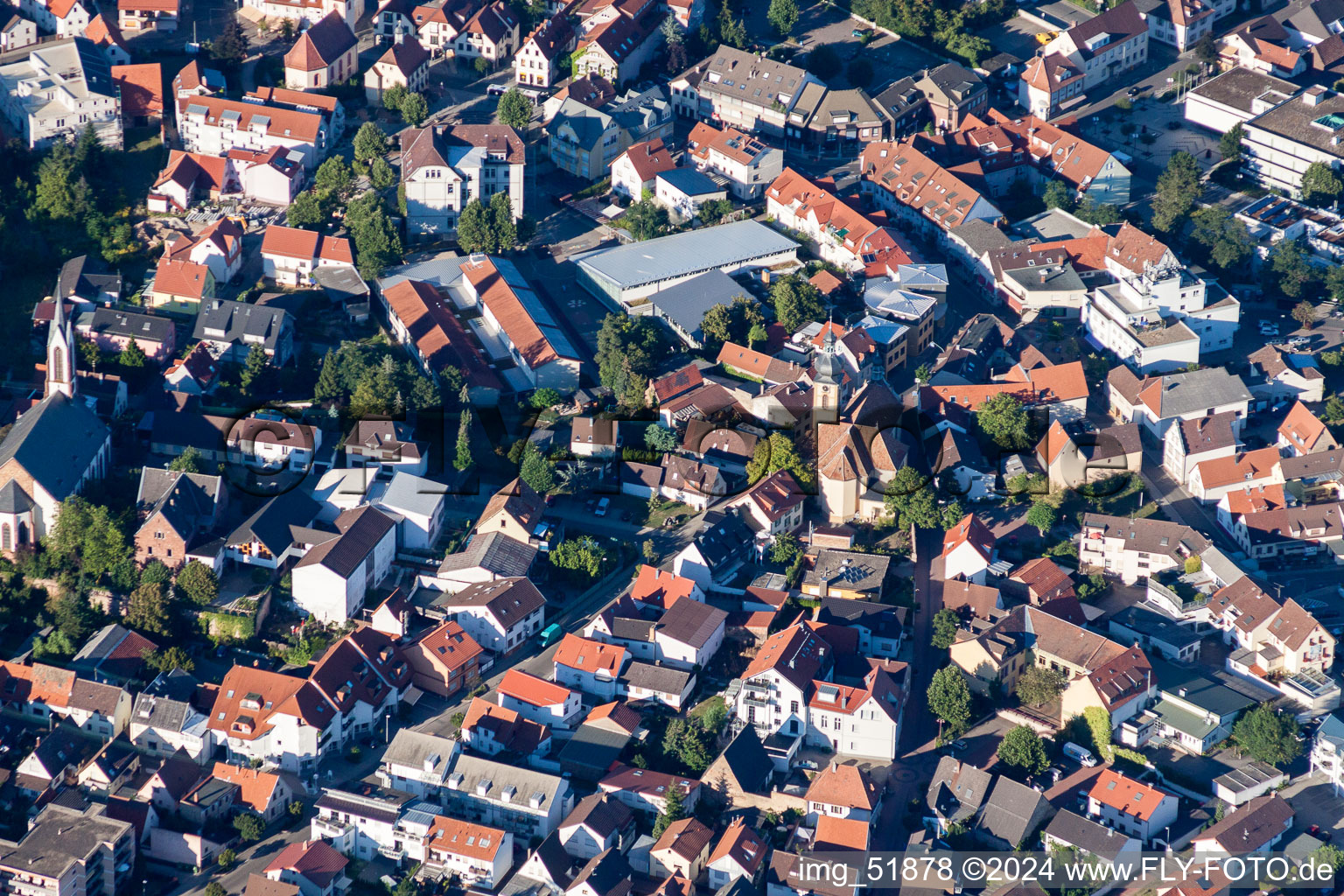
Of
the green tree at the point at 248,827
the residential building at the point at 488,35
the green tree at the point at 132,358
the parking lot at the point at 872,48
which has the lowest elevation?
the green tree at the point at 248,827

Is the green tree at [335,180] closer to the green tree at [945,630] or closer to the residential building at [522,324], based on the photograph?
the residential building at [522,324]

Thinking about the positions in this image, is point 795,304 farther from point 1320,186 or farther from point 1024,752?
point 1320,186

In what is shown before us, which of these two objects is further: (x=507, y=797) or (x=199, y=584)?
(x=199, y=584)

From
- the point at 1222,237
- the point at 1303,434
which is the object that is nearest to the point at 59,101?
the point at 1222,237

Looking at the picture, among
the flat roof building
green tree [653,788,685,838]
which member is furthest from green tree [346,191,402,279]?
green tree [653,788,685,838]

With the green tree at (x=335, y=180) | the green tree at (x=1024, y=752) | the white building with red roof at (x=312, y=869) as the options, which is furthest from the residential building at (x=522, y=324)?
the green tree at (x=1024, y=752)

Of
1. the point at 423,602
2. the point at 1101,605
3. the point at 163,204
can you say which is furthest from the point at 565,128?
the point at 1101,605
